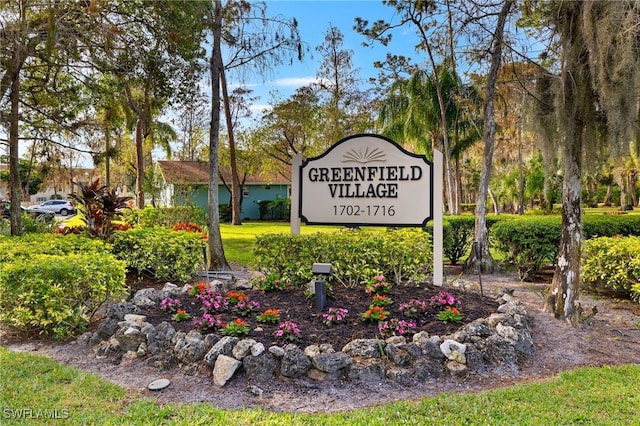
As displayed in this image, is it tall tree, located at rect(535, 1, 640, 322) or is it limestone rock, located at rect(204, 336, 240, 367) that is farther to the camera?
tall tree, located at rect(535, 1, 640, 322)

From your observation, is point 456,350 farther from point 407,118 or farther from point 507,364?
point 407,118

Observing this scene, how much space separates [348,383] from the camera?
11.1 feet

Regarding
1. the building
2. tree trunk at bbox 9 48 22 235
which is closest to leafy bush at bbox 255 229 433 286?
tree trunk at bbox 9 48 22 235

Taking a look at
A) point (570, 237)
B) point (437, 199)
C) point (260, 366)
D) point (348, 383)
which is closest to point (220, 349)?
point (260, 366)

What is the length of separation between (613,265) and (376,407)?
484cm

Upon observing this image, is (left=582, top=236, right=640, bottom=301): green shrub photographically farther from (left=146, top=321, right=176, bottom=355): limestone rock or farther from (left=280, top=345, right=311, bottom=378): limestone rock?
(left=146, top=321, right=176, bottom=355): limestone rock

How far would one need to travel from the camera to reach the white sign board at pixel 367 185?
5.46 m

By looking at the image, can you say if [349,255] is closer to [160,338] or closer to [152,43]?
[160,338]

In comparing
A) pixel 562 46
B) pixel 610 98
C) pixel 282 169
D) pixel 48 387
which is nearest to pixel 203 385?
pixel 48 387

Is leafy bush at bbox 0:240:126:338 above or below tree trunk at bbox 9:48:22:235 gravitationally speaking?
below

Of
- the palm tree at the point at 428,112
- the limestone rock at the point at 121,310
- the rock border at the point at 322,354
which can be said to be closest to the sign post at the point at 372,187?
the rock border at the point at 322,354

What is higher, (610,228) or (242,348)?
(610,228)

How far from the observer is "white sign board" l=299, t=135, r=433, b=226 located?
5.46 meters

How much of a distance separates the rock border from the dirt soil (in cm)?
7
